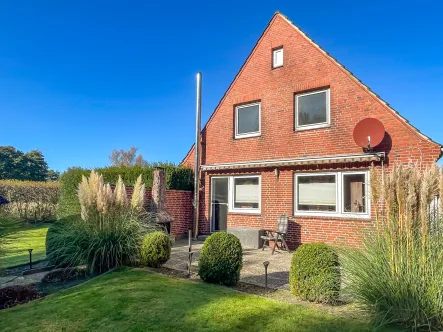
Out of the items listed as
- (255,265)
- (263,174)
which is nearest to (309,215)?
(263,174)

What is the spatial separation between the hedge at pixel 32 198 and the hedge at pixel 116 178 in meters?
5.79

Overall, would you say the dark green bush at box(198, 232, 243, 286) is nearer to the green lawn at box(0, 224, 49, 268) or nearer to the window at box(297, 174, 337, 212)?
the green lawn at box(0, 224, 49, 268)

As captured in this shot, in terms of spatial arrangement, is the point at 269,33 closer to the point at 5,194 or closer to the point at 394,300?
the point at 394,300

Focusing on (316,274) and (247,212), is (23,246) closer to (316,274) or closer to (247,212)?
(247,212)

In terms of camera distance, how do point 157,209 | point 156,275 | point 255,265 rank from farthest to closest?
point 157,209, point 255,265, point 156,275

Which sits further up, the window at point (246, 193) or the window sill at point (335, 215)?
the window at point (246, 193)

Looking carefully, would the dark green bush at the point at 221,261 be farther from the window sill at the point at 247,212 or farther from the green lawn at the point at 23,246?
the window sill at the point at 247,212

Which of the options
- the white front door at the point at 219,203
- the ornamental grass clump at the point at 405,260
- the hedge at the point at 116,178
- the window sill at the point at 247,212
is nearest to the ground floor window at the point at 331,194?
the window sill at the point at 247,212

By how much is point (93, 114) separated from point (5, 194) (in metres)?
6.77

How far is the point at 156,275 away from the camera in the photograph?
5.74 m

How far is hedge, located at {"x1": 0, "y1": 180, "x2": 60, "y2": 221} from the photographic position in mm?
16141

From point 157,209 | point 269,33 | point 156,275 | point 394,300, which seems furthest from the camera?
point 269,33

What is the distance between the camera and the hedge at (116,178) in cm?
1112

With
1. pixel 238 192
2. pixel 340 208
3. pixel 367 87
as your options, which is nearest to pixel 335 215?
pixel 340 208
